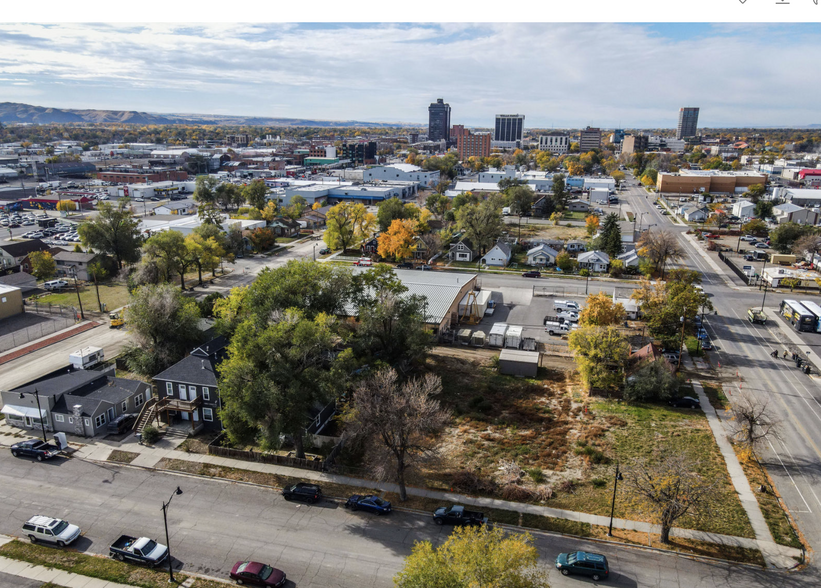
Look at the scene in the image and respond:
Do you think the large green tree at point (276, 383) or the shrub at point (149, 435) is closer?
the large green tree at point (276, 383)

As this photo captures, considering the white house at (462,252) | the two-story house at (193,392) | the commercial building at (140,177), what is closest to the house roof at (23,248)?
the two-story house at (193,392)

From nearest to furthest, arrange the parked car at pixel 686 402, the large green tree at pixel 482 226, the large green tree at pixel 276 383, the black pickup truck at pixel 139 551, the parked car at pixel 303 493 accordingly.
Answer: the black pickup truck at pixel 139 551
the parked car at pixel 303 493
the large green tree at pixel 276 383
the parked car at pixel 686 402
the large green tree at pixel 482 226

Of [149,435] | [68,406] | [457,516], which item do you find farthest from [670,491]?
[68,406]

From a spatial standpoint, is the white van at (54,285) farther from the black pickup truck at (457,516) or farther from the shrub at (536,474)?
the shrub at (536,474)

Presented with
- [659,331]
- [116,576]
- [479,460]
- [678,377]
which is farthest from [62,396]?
[659,331]

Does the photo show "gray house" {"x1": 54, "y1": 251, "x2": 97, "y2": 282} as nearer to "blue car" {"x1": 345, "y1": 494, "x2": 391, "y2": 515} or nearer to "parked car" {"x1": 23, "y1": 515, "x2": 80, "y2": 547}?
"parked car" {"x1": 23, "y1": 515, "x2": 80, "y2": 547}

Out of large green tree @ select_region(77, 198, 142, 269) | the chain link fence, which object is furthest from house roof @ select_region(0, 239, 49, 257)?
the chain link fence

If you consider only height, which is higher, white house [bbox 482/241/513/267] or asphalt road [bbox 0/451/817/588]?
white house [bbox 482/241/513/267]
